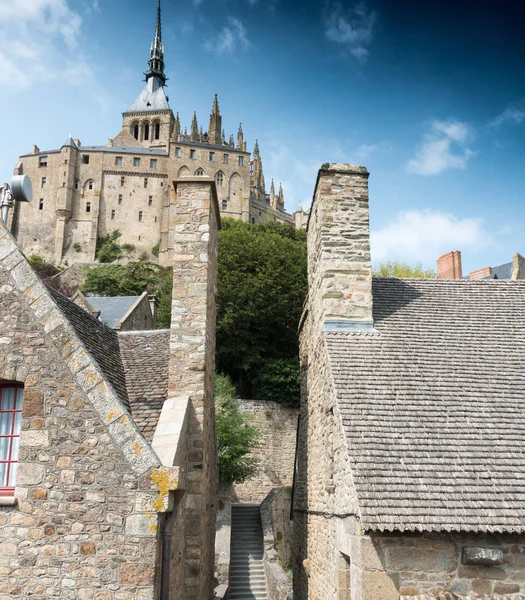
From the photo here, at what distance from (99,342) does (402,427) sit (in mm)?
4741

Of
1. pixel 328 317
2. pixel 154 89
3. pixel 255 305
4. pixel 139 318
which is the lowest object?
pixel 328 317

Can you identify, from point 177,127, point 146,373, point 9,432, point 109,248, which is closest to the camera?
point 9,432

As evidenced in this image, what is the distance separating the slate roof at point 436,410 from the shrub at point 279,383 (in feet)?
→ 61.3

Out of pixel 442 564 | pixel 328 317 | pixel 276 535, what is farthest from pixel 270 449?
pixel 442 564

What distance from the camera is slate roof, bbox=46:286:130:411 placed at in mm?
7875

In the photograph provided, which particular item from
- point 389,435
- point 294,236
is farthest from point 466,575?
point 294,236

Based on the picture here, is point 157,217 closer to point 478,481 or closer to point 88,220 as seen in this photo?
point 88,220

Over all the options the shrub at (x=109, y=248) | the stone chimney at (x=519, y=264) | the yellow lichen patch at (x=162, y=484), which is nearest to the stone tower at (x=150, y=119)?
the shrub at (x=109, y=248)

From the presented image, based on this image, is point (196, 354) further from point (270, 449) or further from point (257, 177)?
point (257, 177)

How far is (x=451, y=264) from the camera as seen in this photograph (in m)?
20.8

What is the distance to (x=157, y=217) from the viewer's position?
Result: 85062mm

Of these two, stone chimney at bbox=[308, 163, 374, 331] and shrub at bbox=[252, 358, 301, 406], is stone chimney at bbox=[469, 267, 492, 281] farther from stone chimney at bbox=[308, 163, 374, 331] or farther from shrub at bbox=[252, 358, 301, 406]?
stone chimney at bbox=[308, 163, 374, 331]

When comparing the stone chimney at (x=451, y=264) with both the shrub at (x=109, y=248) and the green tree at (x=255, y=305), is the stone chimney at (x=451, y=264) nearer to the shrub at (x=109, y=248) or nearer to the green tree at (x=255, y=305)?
the green tree at (x=255, y=305)

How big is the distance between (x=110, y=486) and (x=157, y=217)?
3224 inches
